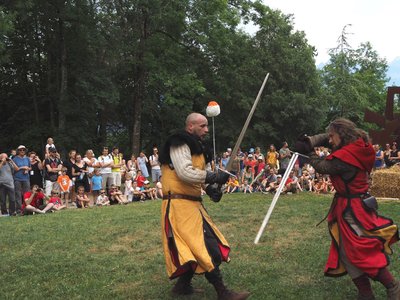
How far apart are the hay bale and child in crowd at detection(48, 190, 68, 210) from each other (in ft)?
27.1

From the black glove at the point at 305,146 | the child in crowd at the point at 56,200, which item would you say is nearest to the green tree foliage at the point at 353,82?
the child in crowd at the point at 56,200

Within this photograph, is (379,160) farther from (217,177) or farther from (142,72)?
(217,177)

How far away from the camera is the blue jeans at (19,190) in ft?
37.9

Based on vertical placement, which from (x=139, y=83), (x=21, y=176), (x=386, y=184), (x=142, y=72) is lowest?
(x=386, y=184)

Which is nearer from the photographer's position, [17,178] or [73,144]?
[17,178]

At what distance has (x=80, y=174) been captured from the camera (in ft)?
42.7

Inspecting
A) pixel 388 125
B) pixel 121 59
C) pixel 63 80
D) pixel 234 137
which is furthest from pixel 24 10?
pixel 388 125

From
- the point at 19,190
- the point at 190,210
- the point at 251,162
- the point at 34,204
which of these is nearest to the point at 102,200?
the point at 34,204

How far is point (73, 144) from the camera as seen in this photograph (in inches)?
935

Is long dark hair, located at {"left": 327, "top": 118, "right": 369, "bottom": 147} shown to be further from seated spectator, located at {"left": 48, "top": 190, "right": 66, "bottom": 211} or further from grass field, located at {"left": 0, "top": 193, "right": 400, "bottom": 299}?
seated spectator, located at {"left": 48, "top": 190, "right": 66, "bottom": 211}

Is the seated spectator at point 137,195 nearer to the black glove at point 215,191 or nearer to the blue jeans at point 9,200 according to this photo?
the blue jeans at point 9,200

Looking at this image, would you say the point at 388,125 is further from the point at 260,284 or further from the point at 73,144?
the point at 73,144

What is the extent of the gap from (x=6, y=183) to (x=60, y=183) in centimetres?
168

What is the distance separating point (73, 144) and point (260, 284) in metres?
20.2
